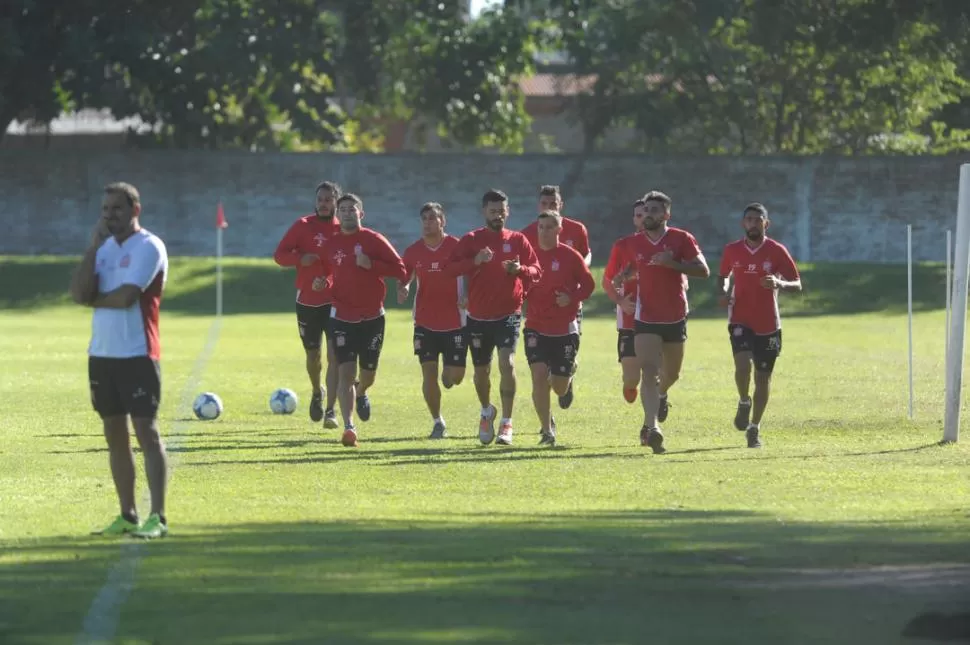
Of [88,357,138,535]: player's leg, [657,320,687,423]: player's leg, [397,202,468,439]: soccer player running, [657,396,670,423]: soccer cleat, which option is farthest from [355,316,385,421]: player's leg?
[88,357,138,535]: player's leg

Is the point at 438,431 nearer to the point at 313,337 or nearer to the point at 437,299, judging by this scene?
the point at 437,299

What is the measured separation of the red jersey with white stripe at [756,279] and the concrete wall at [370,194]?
30266mm

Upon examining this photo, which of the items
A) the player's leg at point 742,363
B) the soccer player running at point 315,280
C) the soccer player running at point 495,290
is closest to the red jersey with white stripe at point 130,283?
the soccer player running at point 495,290

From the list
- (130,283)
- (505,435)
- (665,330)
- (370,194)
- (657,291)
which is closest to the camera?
(130,283)

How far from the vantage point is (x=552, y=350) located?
1753cm

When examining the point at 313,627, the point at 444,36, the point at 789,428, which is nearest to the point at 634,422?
the point at 789,428

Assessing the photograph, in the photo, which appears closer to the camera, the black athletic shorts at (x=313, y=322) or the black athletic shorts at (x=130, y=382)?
the black athletic shorts at (x=130, y=382)

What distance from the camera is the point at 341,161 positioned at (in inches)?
1905

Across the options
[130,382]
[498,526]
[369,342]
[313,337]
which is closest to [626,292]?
[369,342]

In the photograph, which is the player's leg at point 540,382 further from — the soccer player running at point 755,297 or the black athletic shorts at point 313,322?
the black athletic shorts at point 313,322

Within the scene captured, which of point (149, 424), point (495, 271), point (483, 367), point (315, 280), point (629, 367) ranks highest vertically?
point (495, 271)

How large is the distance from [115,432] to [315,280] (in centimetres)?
743

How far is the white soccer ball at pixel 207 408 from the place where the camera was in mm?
19938

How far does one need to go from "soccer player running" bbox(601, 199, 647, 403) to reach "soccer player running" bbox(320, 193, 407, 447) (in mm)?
1836
